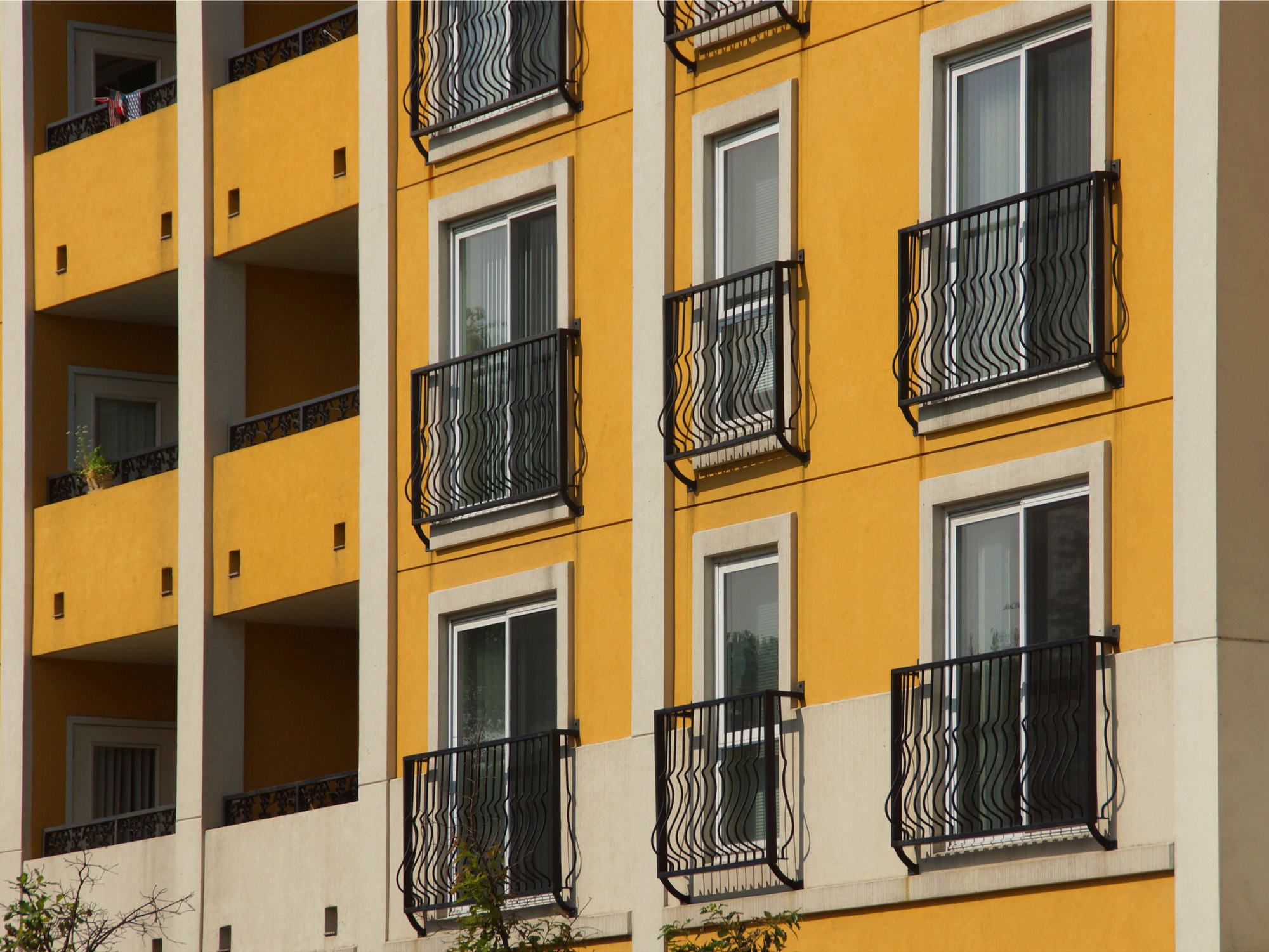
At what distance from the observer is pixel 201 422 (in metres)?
27.1

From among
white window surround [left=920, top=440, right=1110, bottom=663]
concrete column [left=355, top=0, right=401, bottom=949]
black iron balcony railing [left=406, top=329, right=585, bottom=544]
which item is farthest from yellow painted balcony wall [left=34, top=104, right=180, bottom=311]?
white window surround [left=920, top=440, right=1110, bottom=663]

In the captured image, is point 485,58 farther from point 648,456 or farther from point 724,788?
point 724,788

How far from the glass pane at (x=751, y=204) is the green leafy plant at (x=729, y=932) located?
5.41 meters

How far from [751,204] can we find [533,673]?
4.71 m

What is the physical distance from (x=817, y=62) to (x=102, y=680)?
1334 cm

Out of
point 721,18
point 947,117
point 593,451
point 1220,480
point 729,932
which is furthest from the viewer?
point 593,451

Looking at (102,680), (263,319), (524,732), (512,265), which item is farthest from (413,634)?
(102,680)

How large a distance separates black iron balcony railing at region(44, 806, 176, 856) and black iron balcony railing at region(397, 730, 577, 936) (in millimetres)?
5406

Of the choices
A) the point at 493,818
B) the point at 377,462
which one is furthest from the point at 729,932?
the point at 377,462

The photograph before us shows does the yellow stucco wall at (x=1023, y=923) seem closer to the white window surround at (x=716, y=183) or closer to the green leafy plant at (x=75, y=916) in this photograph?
the white window surround at (x=716, y=183)

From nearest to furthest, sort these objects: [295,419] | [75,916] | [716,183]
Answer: [716,183] → [75,916] → [295,419]

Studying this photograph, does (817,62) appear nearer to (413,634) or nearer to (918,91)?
(918,91)

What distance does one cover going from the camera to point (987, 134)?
63.8 ft

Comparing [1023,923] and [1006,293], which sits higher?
[1006,293]
